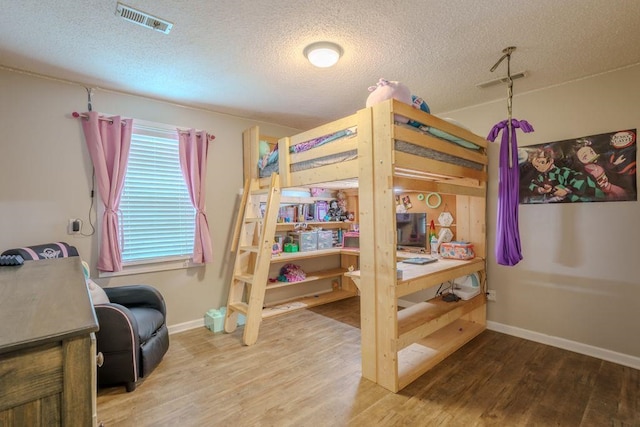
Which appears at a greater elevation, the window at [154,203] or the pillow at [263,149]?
the pillow at [263,149]

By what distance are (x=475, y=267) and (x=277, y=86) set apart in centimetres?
261

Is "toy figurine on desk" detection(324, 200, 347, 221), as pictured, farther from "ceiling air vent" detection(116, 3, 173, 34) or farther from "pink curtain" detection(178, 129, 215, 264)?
"ceiling air vent" detection(116, 3, 173, 34)

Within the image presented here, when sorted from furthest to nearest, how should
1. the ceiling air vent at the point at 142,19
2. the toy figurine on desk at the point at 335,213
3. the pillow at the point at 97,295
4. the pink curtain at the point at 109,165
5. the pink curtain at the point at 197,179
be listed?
the toy figurine on desk at the point at 335,213, the pink curtain at the point at 197,179, the pink curtain at the point at 109,165, the pillow at the point at 97,295, the ceiling air vent at the point at 142,19

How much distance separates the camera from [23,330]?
741mm

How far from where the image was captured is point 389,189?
6.70ft

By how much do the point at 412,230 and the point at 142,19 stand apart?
330 cm

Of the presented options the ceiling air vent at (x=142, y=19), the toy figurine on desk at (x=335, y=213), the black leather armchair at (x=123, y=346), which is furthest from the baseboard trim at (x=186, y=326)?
the ceiling air vent at (x=142, y=19)

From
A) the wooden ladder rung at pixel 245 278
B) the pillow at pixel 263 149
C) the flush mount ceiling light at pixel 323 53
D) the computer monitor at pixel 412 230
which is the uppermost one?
the flush mount ceiling light at pixel 323 53

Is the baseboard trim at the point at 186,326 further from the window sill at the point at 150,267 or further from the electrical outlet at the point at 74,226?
the electrical outlet at the point at 74,226

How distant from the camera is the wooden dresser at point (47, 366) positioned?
2.21 feet

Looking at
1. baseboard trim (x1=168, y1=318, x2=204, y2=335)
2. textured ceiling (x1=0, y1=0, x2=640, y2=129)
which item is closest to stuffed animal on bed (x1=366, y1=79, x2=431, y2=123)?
textured ceiling (x1=0, y1=0, x2=640, y2=129)

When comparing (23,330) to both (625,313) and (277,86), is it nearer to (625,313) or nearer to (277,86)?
(277,86)

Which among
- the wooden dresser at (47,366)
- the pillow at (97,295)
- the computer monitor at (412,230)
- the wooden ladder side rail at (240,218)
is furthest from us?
the computer monitor at (412,230)

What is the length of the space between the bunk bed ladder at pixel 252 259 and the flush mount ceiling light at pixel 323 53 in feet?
3.83
